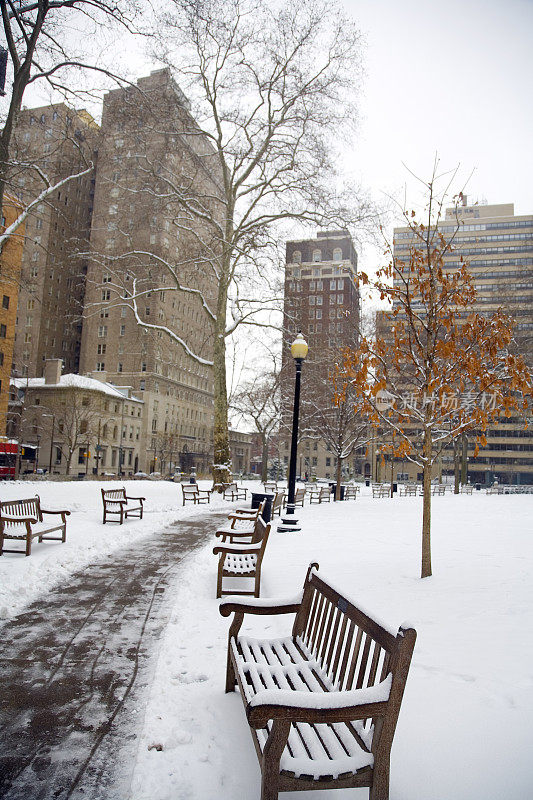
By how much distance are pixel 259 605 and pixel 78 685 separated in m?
1.61

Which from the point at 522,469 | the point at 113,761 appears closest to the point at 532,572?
the point at 113,761

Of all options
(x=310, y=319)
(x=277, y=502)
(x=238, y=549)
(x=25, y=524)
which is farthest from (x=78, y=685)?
(x=310, y=319)

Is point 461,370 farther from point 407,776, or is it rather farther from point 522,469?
point 522,469

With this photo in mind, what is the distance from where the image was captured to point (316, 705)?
2.19m

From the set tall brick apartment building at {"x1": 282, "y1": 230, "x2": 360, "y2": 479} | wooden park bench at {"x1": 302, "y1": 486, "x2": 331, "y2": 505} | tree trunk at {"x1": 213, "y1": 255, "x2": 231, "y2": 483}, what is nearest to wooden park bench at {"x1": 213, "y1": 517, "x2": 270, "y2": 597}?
tall brick apartment building at {"x1": 282, "y1": 230, "x2": 360, "y2": 479}

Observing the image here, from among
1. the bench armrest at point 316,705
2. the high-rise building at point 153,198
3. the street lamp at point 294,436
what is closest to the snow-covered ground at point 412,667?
the bench armrest at point 316,705

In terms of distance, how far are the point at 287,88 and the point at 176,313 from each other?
59.3 metres

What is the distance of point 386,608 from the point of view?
5.38 metres

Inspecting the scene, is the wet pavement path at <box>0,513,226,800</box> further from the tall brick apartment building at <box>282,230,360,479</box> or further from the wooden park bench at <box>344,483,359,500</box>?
the wooden park bench at <box>344,483,359,500</box>

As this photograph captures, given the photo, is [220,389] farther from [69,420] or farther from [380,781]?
[69,420]

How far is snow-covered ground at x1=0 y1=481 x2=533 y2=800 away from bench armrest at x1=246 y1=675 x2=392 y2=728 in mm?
732

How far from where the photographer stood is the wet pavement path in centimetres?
273

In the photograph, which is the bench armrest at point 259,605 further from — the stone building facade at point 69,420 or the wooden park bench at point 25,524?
the stone building facade at point 69,420

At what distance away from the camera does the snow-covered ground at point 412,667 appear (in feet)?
8.91
